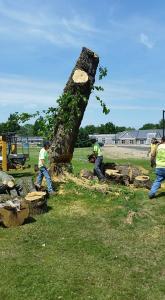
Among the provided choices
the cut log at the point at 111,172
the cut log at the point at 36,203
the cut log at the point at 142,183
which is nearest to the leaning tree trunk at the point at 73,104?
→ the cut log at the point at 111,172

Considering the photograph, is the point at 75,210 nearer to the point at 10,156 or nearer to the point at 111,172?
the point at 111,172

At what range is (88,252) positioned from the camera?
352 inches

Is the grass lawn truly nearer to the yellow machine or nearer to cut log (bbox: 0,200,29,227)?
cut log (bbox: 0,200,29,227)

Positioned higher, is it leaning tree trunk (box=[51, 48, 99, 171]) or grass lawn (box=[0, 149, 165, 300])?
leaning tree trunk (box=[51, 48, 99, 171])

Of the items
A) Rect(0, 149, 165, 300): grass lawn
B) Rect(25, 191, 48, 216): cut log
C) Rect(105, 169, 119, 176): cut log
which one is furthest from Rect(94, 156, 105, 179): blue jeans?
Rect(25, 191, 48, 216): cut log

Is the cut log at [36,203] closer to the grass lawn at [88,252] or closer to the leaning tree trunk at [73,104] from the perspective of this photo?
the grass lawn at [88,252]

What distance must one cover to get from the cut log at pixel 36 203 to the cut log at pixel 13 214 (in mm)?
714

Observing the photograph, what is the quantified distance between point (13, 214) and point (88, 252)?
254 cm

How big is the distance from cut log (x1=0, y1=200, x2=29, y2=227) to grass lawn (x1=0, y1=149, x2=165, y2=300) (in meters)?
0.24

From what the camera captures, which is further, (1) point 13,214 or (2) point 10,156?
(2) point 10,156

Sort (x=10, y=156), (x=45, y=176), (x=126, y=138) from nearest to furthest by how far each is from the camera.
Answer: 1. (x=45, y=176)
2. (x=10, y=156)
3. (x=126, y=138)

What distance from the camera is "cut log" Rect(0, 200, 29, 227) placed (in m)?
10.6

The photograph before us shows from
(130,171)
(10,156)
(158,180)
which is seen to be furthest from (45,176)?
(10,156)

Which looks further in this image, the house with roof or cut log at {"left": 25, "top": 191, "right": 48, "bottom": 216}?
the house with roof
